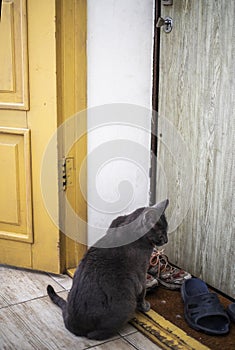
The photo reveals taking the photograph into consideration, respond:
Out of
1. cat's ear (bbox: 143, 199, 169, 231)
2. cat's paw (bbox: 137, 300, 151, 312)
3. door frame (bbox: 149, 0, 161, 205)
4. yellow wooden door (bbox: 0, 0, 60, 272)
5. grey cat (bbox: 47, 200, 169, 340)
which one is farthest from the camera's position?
door frame (bbox: 149, 0, 161, 205)

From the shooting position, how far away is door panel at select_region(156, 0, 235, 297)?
190cm

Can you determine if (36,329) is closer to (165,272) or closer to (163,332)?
(163,332)

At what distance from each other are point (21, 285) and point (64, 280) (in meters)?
0.20

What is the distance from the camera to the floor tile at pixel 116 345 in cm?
169

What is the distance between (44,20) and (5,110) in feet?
1.46

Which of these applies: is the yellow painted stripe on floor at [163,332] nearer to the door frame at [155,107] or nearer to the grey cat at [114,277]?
the grey cat at [114,277]

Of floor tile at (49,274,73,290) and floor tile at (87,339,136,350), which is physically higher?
floor tile at (49,274,73,290)

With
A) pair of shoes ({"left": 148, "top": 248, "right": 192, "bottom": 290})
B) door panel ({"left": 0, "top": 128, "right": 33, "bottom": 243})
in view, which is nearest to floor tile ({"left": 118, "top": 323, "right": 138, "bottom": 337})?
pair of shoes ({"left": 148, "top": 248, "right": 192, "bottom": 290})

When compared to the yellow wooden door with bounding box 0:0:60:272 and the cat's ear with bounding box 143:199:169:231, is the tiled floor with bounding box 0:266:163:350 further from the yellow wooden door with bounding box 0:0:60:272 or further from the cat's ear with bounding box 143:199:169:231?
the cat's ear with bounding box 143:199:169:231

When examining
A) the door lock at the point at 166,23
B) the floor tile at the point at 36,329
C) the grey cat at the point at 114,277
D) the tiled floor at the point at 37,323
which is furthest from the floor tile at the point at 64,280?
the door lock at the point at 166,23

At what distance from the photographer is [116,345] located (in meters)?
1.70

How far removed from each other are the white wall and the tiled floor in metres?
0.36

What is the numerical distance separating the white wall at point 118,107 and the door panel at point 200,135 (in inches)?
A: 3.4

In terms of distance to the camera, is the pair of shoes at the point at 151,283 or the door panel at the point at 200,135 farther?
the pair of shoes at the point at 151,283
